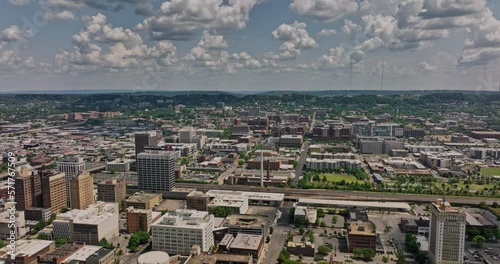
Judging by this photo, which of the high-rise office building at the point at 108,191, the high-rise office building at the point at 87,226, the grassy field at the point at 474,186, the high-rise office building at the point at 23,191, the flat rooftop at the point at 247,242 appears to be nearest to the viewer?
the flat rooftop at the point at 247,242

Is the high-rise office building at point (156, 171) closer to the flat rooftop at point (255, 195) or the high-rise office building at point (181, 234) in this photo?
the flat rooftop at point (255, 195)

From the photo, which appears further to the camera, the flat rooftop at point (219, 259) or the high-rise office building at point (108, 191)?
the high-rise office building at point (108, 191)

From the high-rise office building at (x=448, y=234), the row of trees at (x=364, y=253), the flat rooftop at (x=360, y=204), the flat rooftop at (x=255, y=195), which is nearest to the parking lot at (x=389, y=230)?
the flat rooftop at (x=360, y=204)

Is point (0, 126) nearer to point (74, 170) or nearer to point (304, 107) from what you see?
point (74, 170)

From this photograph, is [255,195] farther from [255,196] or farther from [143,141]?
[143,141]

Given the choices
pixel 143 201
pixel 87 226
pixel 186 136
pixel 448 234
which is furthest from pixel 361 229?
pixel 186 136
